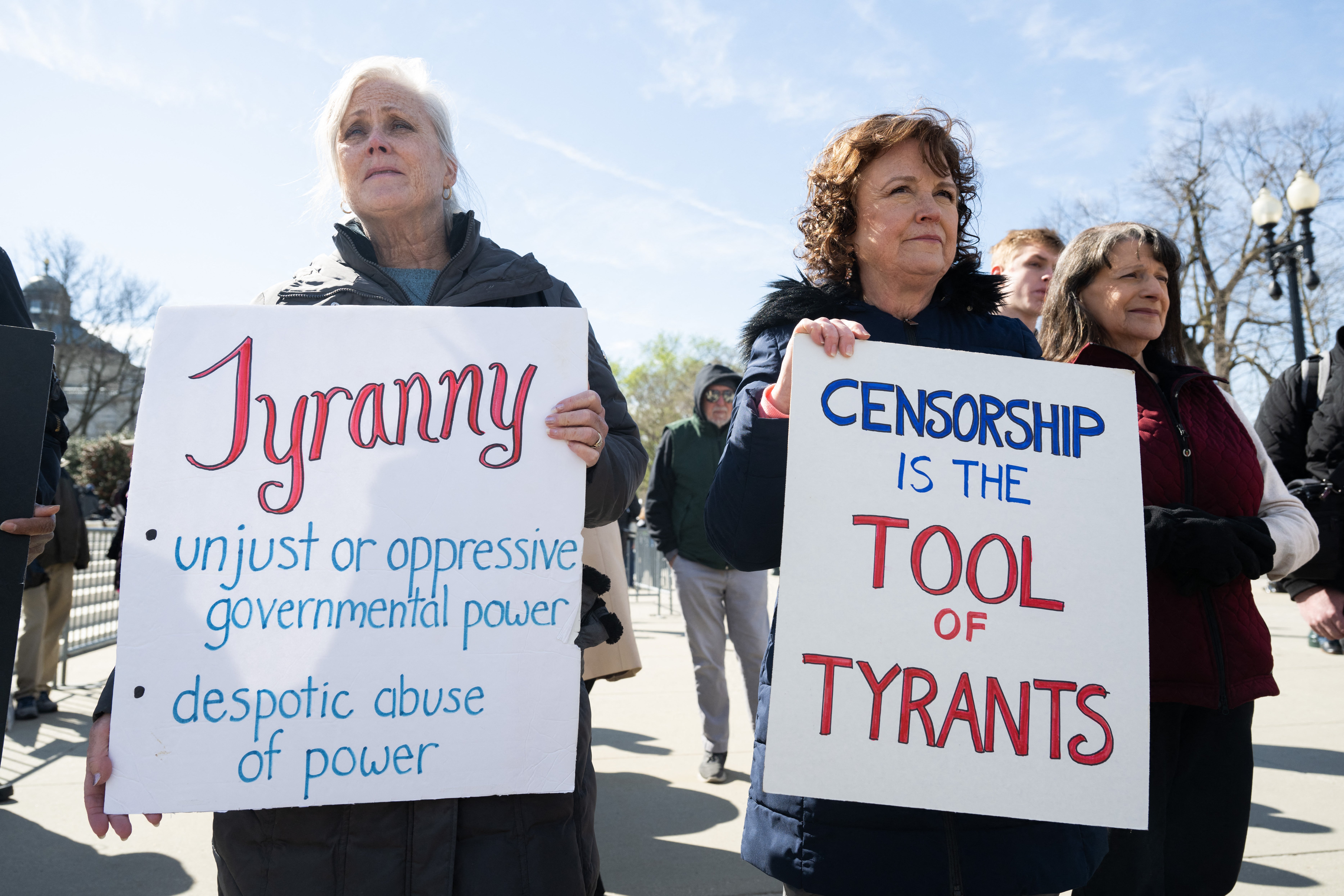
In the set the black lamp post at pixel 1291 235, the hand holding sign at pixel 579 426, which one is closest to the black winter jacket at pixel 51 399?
the hand holding sign at pixel 579 426

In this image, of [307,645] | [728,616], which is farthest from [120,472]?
[307,645]

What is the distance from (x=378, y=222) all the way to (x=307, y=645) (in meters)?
0.90

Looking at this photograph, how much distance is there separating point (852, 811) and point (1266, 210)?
15346mm

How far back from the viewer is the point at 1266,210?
13.4 metres

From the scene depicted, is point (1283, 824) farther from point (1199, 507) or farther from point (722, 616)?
point (722, 616)

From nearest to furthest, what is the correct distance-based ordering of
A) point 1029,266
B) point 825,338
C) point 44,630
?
point 825,338 → point 1029,266 → point 44,630

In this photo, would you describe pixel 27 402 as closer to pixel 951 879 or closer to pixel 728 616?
pixel 951 879

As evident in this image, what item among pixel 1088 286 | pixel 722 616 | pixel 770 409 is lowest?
pixel 722 616

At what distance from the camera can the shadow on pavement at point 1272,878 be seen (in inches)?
119

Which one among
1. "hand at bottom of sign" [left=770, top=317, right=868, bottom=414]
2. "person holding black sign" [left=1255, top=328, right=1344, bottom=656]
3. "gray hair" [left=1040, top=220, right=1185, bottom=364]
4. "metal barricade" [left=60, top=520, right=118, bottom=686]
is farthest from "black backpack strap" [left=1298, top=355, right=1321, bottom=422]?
"metal barricade" [left=60, top=520, right=118, bottom=686]

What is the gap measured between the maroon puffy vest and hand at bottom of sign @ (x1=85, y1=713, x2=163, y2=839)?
196 centimetres

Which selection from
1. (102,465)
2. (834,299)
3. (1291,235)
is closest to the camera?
(834,299)

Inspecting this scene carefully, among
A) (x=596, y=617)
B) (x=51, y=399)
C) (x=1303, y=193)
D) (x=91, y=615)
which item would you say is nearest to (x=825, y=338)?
(x=596, y=617)

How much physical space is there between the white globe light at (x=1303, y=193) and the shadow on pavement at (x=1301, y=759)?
9925mm
